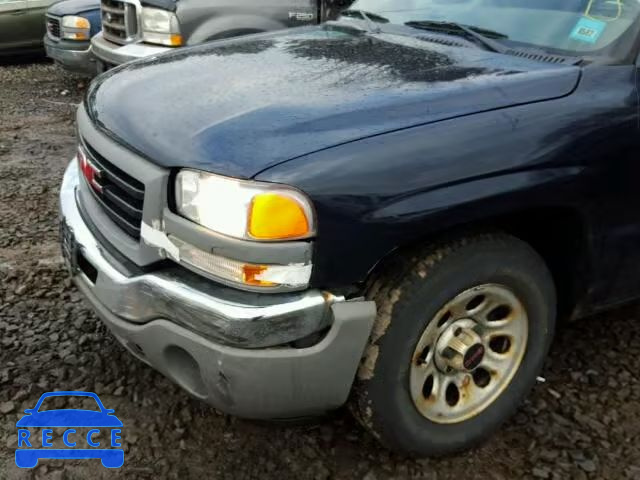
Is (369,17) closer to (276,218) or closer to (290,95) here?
(290,95)

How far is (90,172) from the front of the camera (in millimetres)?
2664

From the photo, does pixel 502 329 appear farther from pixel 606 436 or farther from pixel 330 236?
Result: pixel 330 236

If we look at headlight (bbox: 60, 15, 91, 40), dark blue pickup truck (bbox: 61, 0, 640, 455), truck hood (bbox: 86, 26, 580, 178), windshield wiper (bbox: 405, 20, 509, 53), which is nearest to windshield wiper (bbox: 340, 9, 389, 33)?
windshield wiper (bbox: 405, 20, 509, 53)

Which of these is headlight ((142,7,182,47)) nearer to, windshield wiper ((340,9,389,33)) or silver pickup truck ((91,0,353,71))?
silver pickup truck ((91,0,353,71))

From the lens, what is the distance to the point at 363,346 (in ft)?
6.82

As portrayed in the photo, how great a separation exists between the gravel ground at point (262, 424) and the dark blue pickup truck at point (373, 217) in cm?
19

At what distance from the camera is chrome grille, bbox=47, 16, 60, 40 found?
25.4 feet

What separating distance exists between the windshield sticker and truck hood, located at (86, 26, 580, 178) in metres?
0.27

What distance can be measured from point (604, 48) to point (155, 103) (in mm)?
1642

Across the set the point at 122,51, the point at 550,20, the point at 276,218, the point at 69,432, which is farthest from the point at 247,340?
the point at 122,51

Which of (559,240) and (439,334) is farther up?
(559,240)

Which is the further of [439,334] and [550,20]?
[550,20]

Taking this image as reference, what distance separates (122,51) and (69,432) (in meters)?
4.04

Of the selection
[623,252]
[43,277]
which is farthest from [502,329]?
[43,277]
